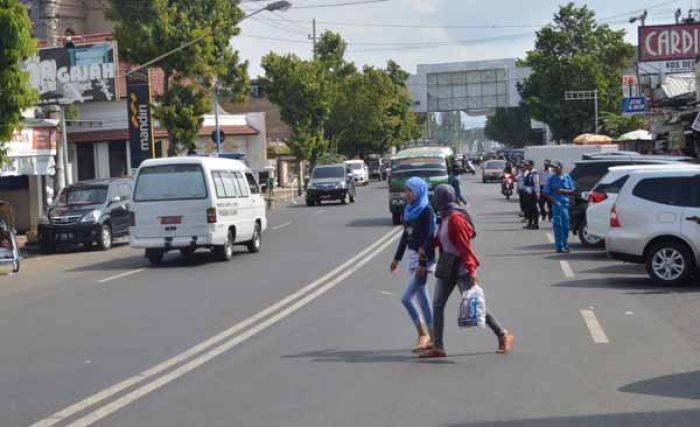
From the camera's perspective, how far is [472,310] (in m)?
9.62

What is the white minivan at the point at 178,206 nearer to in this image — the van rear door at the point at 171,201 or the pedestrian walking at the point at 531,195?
the van rear door at the point at 171,201

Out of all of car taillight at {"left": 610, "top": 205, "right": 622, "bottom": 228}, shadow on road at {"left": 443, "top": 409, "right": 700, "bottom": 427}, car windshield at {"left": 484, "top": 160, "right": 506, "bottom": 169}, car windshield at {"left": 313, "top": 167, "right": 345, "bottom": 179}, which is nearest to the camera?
shadow on road at {"left": 443, "top": 409, "right": 700, "bottom": 427}

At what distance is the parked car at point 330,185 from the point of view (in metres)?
45.7

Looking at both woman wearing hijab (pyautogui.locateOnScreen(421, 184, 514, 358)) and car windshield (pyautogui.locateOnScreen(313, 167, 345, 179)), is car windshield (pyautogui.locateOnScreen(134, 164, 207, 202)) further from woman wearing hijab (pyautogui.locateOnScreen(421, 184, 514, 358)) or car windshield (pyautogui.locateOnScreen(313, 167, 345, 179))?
car windshield (pyautogui.locateOnScreen(313, 167, 345, 179))

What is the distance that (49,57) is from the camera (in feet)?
122

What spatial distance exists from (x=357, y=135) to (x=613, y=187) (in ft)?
226

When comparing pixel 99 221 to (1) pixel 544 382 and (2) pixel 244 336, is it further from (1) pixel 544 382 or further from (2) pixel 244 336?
(1) pixel 544 382

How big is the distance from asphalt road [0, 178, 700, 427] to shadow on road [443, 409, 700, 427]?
0.07 ft

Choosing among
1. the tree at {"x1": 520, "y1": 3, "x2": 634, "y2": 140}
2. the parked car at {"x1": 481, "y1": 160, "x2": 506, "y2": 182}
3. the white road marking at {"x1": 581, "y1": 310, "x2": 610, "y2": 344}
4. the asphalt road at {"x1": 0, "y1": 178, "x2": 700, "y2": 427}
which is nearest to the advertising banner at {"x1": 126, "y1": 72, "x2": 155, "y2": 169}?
the asphalt road at {"x1": 0, "y1": 178, "x2": 700, "y2": 427}

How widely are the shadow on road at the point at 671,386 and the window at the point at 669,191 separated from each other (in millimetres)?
6790

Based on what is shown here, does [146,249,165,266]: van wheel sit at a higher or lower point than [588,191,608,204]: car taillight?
lower

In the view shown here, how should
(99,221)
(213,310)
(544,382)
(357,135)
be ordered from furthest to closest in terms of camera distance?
1. (357,135)
2. (99,221)
3. (213,310)
4. (544,382)

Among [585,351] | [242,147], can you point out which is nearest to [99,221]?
[585,351]

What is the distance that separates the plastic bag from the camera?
9.61 m
